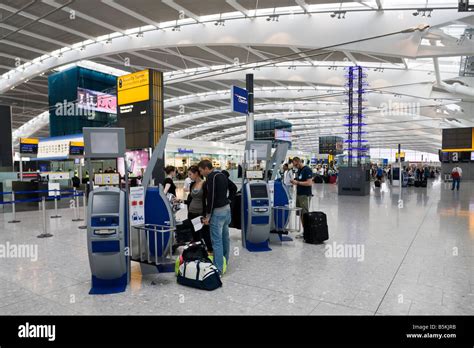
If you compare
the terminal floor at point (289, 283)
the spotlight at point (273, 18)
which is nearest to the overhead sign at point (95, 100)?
the spotlight at point (273, 18)

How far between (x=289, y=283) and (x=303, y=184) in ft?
9.69

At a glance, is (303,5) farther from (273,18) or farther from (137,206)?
(137,206)

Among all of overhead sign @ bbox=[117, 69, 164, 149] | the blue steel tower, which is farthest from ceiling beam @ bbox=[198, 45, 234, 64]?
the blue steel tower

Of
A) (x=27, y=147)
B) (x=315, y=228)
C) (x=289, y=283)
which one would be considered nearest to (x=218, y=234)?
(x=289, y=283)

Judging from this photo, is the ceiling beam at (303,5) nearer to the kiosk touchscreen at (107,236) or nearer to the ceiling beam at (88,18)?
the ceiling beam at (88,18)

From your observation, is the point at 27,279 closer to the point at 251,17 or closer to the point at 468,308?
the point at 468,308

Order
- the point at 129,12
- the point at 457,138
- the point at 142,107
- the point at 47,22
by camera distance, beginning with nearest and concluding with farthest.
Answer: the point at 129,12
the point at 47,22
the point at 142,107
the point at 457,138

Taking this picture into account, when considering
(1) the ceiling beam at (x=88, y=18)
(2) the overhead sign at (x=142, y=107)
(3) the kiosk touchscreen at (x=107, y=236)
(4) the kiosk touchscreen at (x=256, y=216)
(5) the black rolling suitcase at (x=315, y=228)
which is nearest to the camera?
(3) the kiosk touchscreen at (x=107, y=236)

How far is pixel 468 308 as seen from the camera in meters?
3.40

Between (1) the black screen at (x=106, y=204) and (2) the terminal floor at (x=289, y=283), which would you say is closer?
(2) the terminal floor at (x=289, y=283)

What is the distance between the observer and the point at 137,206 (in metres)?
4.49

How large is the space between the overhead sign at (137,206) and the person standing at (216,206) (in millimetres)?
877

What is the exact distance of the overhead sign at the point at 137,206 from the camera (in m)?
4.43

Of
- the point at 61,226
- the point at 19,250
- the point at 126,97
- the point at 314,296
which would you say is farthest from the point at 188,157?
the point at 314,296
